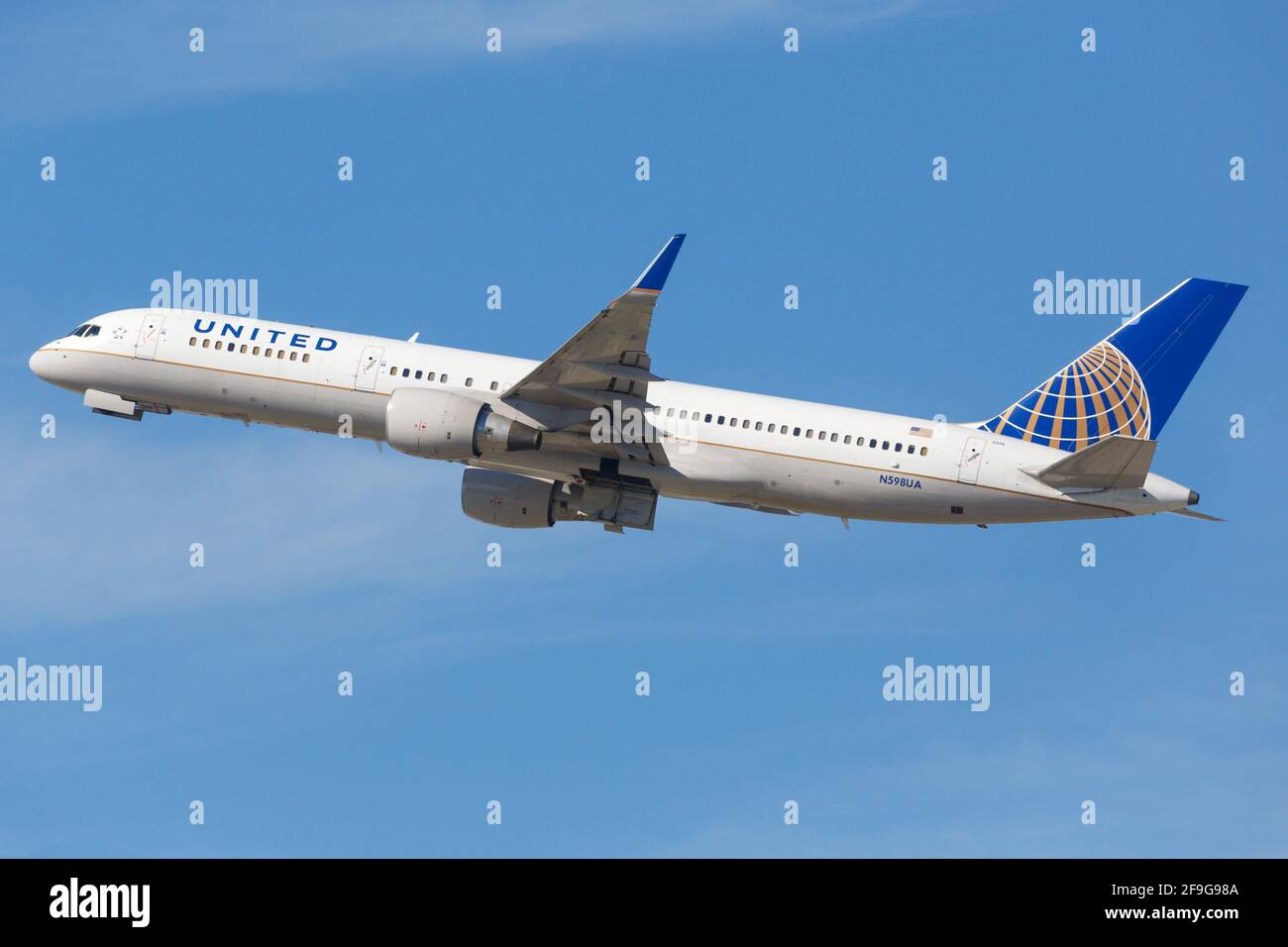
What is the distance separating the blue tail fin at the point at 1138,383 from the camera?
167ft

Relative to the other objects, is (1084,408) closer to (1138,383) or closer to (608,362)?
(1138,383)

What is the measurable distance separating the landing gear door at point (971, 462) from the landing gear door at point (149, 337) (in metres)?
25.4

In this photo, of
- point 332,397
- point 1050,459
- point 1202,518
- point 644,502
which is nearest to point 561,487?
point 644,502

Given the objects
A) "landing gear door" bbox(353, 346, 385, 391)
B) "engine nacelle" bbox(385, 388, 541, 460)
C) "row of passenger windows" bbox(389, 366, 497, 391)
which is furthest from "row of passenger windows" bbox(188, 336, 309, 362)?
"engine nacelle" bbox(385, 388, 541, 460)

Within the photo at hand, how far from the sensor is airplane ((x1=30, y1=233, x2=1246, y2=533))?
160 ft

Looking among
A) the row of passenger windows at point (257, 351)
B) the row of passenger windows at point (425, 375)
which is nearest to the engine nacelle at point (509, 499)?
the row of passenger windows at point (425, 375)

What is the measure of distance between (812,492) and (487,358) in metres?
11.1

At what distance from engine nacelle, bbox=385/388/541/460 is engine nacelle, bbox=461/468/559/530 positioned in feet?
12.5

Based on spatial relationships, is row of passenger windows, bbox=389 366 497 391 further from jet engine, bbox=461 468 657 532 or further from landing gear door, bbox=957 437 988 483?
landing gear door, bbox=957 437 988 483

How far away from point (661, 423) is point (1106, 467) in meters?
12.9

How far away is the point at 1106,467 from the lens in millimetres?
47219

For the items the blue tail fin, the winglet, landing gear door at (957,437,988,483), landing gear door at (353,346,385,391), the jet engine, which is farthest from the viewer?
landing gear door at (353,346,385,391)
